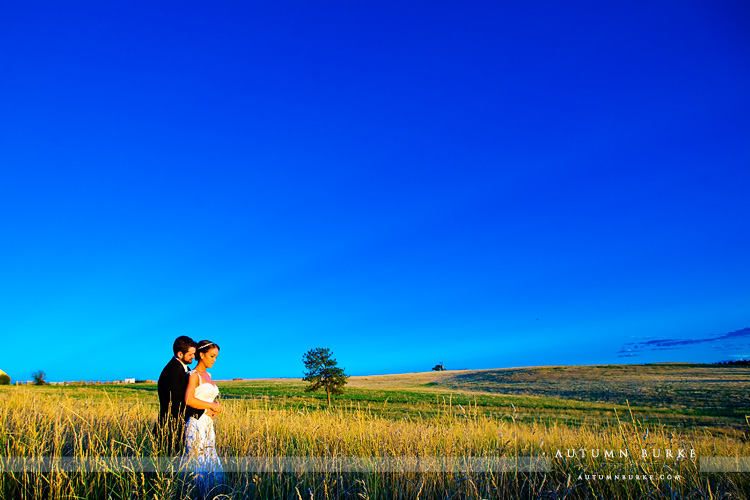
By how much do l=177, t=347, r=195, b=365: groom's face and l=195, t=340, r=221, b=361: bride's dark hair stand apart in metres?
0.07

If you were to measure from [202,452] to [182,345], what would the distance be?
138 centimetres

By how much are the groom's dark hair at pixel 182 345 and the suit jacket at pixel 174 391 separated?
0.13 metres

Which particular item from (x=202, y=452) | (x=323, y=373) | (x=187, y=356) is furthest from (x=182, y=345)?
(x=323, y=373)

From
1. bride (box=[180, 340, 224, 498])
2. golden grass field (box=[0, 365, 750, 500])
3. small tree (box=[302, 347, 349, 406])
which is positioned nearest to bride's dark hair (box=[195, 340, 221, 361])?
bride (box=[180, 340, 224, 498])

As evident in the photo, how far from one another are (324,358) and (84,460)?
35.9m

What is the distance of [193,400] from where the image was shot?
579 cm

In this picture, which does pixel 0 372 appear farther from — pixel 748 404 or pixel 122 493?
pixel 748 404

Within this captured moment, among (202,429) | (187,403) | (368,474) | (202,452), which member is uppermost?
(187,403)

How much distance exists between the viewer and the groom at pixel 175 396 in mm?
5812

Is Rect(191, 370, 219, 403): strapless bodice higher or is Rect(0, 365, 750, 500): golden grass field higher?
Rect(191, 370, 219, 403): strapless bodice

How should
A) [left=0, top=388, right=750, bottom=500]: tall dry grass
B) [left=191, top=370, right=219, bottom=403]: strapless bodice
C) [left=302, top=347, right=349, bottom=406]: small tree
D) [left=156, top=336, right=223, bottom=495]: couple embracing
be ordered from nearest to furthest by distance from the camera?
[left=0, top=388, right=750, bottom=500]: tall dry grass → [left=156, top=336, right=223, bottom=495]: couple embracing → [left=191, top=370, right=219, bottom=403]: strapless bodice → [left=302, top=347, right=349, bottom=406]: small tree

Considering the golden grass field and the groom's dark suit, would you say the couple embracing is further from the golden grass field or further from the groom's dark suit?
the golden grass field

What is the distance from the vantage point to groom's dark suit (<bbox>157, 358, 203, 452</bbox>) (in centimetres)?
582

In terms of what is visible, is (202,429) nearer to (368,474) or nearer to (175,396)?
(175,396)
